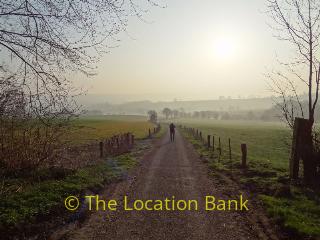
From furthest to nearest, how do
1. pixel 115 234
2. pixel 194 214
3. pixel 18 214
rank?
pixel 194 214
pixel 18 214
pixel 115 234

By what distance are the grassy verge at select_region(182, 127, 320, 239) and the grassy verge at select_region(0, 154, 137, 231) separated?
5.50 metres

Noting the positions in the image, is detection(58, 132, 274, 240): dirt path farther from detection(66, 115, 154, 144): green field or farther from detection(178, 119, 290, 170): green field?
detection(178, 119, 290, 170): green field

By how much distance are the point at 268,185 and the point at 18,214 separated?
8.58 metres

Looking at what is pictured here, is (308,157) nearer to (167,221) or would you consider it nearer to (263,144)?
(167,221)

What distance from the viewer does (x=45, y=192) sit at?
9508 millimetres

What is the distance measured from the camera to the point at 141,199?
9.92 meters

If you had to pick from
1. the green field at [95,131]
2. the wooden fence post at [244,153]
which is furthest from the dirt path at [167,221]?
the wooden fence post at [244,153]

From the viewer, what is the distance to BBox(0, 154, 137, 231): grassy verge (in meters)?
7.62

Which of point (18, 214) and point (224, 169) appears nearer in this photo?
point (18, 214)

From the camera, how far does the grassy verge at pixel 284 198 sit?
746 centimetres

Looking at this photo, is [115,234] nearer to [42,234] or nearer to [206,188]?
[42,234]

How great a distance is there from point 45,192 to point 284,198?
7.34 metres

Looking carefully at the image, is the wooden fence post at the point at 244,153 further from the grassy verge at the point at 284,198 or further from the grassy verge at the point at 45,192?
the grassy verge at the point at 45,192

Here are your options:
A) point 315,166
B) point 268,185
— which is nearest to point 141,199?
point 268,185
